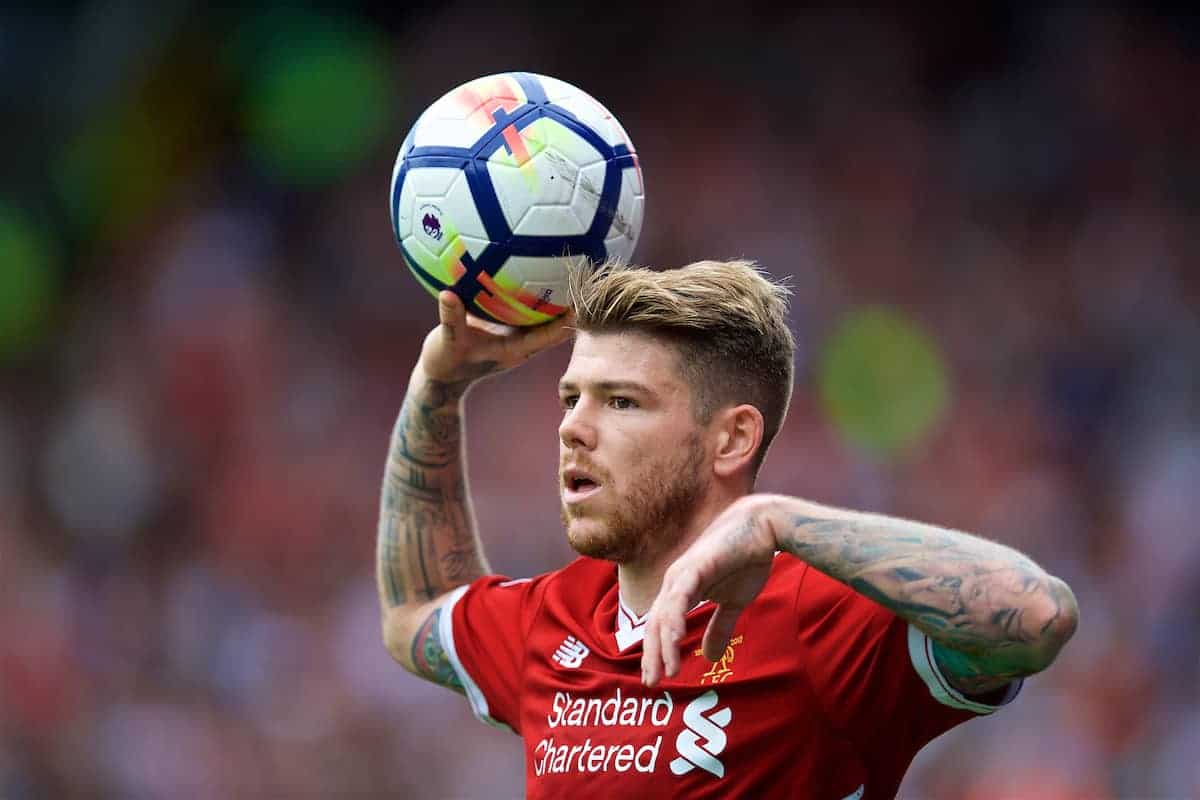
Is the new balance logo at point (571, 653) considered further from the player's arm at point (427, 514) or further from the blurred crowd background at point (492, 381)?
the blurred crowd background at point (492, 381)

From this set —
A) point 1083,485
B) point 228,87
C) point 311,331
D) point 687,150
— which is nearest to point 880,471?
point 1083,485

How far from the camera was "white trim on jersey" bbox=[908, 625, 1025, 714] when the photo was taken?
9.30ft

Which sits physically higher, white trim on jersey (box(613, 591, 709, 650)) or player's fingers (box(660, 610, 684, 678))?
player's fingers (box(660, 610, 684, 678))

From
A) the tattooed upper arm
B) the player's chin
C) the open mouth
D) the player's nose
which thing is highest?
the player's nose

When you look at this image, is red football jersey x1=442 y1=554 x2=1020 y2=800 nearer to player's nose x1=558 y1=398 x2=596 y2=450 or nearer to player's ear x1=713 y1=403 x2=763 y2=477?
player's ear x1=713 y1=403 x2=763 y2=477

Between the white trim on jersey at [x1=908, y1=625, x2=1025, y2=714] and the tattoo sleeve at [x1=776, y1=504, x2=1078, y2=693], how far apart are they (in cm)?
14

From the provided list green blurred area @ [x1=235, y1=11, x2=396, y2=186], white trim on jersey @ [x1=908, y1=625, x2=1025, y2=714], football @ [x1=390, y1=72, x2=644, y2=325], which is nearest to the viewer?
white trim on jersey @ [x1=908, y1=625, x2=1025, y2=714]

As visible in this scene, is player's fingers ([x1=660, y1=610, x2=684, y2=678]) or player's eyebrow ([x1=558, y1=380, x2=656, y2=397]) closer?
player's fingers ([x1=660, y1=610, x2=684, y2=678])

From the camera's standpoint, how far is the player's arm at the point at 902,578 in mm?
2557

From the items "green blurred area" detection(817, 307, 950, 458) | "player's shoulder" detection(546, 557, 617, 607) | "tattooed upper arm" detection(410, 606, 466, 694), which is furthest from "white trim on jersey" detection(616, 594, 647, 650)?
"green blurred area" detection(817, 307, 950, 458)

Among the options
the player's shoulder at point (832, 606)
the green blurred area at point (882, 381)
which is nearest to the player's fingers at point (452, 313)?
the player's shoulder at point (832, 606)

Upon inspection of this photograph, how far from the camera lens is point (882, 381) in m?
9.38

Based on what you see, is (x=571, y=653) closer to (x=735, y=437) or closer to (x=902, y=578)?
(x=735, y=437)

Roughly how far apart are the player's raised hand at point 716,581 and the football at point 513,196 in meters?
1.14
